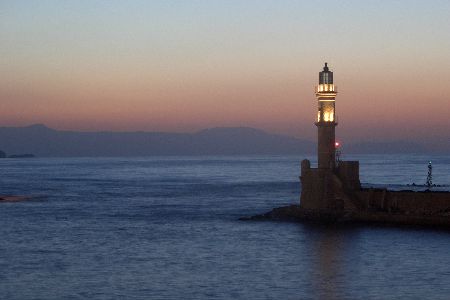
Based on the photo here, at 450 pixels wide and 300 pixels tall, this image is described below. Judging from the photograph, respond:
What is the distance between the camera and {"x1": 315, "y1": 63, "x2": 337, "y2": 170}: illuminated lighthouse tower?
46.3 meters

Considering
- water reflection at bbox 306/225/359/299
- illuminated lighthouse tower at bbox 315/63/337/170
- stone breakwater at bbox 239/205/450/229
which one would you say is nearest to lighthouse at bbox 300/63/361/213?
illuminated lighthouse tower at bbox 315/63/337/170

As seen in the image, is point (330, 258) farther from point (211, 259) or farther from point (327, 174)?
point (327, 174)

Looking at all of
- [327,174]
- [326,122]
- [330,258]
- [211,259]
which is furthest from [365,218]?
[211,259]

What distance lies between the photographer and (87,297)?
28891 millimetres

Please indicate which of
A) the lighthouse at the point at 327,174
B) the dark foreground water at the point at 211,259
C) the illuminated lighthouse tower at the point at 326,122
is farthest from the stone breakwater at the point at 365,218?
the illuminated lighthouse tower at the point at 326,122

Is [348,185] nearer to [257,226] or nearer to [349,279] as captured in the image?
[257,226]

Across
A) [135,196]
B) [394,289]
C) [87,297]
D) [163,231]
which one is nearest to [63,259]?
[87,297]

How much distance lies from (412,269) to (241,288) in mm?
7948

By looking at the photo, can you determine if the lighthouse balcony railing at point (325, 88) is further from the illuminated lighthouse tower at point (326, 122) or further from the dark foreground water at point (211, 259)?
the dark foreground water at point (211, 259)

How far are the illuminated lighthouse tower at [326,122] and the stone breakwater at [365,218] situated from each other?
8.77 ft

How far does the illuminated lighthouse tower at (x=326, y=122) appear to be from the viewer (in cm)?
4634

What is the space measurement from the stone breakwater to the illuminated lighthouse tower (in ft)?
8.77

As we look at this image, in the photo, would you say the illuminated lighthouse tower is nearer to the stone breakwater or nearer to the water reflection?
the stone breakwater

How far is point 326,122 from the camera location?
1837 inches
